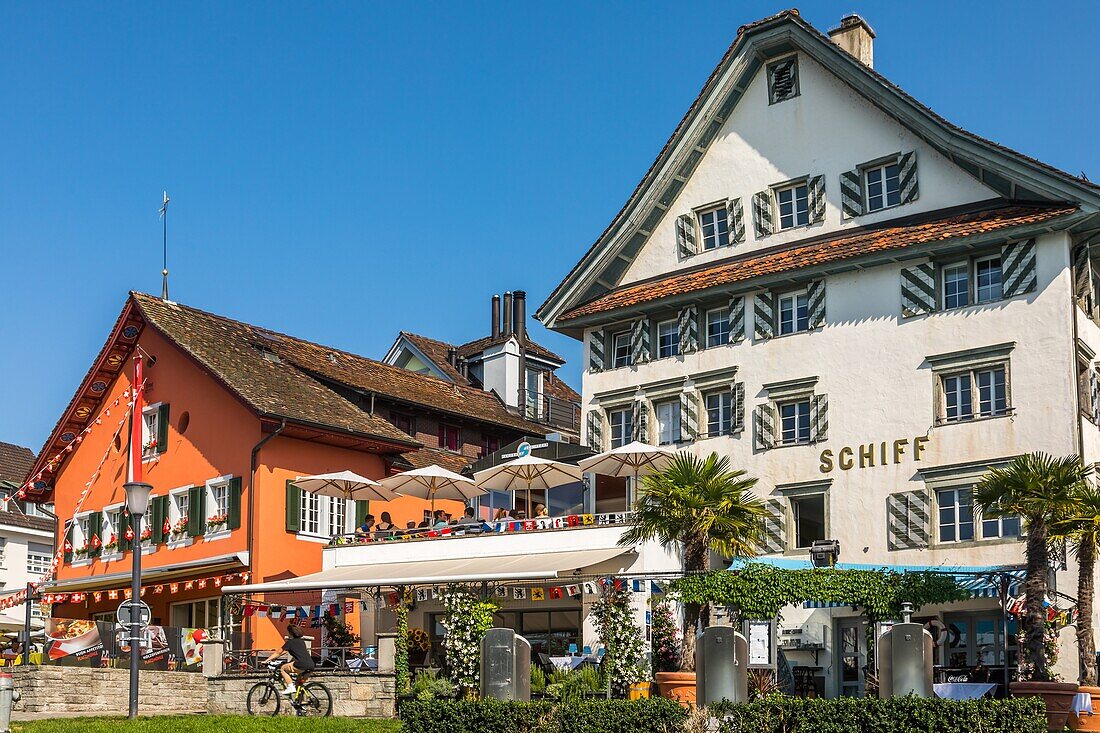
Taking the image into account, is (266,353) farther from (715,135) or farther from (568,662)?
(568,662)

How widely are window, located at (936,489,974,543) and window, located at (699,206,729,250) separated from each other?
9.78 metres

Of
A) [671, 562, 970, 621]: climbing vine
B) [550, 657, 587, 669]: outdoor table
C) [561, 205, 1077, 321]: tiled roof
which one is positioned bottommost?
[550, 657, 587, 669]: outdoor table

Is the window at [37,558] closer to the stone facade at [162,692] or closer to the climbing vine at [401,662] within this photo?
the stone facade at [162,692]

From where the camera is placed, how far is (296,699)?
27625 millimetres

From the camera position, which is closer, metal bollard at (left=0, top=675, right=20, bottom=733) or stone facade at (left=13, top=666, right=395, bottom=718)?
metal bollard at (left=0, top=675, right=20, bottom=733)

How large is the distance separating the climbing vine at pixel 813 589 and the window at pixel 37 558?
4452 centimetres

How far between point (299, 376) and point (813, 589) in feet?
74.2

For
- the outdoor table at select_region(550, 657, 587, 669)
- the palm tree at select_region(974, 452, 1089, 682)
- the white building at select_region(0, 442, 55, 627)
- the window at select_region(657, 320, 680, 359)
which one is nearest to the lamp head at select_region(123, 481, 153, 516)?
the outdoor table at select_region(550, 657, 587, 669)

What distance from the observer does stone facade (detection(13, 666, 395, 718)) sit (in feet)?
91.7

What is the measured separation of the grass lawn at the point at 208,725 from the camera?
76.8 ft

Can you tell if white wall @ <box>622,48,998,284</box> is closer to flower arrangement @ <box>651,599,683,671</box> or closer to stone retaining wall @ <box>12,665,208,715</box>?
flower arrangement @ <box>651,599,683,671</box>

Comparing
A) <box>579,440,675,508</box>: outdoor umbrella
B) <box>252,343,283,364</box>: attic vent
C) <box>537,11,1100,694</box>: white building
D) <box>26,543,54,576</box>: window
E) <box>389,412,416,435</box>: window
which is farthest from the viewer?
<box>26,543,54,576</box>: window

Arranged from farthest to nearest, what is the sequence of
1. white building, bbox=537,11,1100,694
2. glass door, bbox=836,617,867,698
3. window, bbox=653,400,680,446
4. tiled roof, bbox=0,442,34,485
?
tiled roof, bbox=0,442,34,485
window, bbox=653,400,680,446
glass door, bbox=836,617,867,698
white building, bbox=537,11,1100,694

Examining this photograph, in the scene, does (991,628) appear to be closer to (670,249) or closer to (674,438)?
(674,438)
